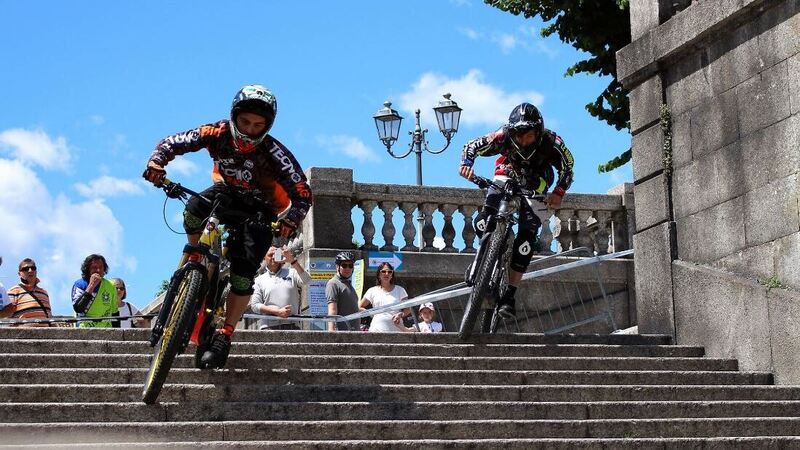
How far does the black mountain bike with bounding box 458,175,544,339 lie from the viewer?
39.5 feet

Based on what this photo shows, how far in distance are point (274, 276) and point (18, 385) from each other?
540 centimetres

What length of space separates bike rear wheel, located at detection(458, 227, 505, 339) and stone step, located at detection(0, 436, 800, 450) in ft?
7.39

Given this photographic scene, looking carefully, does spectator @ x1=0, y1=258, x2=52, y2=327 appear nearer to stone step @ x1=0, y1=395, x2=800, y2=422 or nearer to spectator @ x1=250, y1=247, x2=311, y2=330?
spectator @ x1=250, y1=247, x2=311, y2=330

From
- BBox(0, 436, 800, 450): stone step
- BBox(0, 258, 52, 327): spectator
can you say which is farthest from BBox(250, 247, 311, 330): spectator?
BBox(0, 436, 800, 450): stone step

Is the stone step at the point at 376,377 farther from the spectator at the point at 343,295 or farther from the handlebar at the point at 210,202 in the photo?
the spectator at the point at 343,295

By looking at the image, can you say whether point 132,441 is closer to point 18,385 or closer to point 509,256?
point 18,385

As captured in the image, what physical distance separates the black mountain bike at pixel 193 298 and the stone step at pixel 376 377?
12.9 inches

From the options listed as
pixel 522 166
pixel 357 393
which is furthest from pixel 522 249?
pixel 357 393

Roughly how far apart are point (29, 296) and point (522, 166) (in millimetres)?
4854

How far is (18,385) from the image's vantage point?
9.54m

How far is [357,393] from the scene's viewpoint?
10188 mm

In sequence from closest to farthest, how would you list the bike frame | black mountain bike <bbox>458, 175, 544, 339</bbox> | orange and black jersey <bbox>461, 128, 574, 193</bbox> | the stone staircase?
the stone staircase, the bike frame, black mountain bike <bbox>458, 175, 544, 339</bbox>, orange and black jersey <bbox>461, 128, 574, 193</bbox>

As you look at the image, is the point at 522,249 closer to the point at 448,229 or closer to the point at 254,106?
the point at 254,106

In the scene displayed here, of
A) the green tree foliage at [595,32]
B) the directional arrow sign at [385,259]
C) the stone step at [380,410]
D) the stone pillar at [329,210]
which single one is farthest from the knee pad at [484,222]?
the green tree foliage at [595,32]
